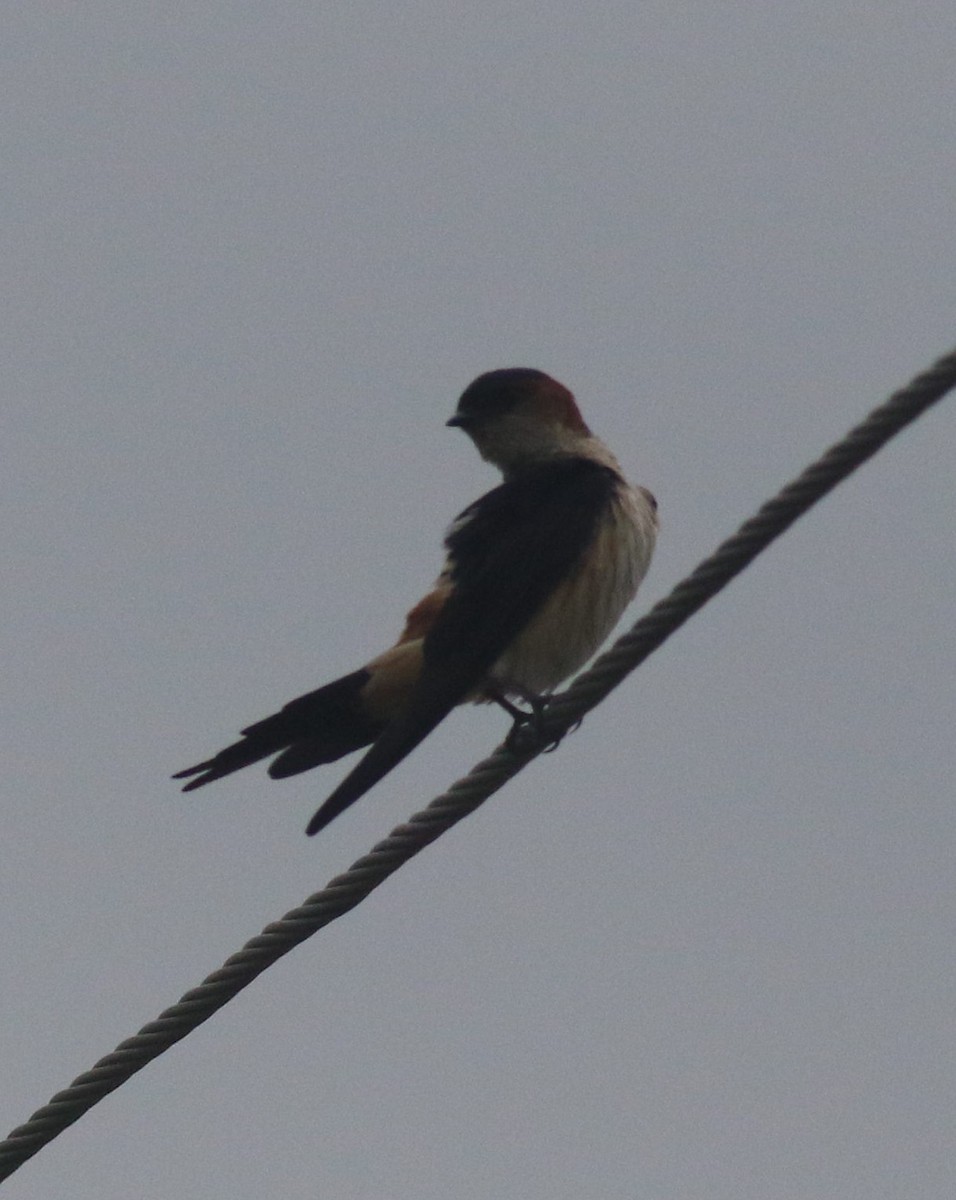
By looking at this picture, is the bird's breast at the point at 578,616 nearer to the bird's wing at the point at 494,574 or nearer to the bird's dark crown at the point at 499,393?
the bird's wing at the point at 494,574

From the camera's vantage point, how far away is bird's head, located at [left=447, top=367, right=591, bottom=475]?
7.66m

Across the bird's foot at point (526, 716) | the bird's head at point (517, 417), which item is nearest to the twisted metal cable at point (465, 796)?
the bird's foot at point (526, 716)

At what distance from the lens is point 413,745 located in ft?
20.2

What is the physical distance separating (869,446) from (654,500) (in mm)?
3299

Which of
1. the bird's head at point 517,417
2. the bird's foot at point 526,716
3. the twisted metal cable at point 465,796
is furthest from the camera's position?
the bird's head at point 517,417

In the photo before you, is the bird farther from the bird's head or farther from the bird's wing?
the bird's head

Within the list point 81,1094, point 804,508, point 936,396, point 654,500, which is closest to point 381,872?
point 81,1094

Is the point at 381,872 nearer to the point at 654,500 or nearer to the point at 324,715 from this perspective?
the point at 324,715

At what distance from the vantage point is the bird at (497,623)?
252 inches

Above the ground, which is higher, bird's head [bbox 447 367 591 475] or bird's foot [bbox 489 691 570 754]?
bird's head [bbox 447 367 591 475]

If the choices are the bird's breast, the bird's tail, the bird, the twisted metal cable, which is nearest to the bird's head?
the bird

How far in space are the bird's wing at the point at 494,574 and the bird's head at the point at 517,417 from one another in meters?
0.42

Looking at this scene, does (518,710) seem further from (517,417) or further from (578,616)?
(517,417)

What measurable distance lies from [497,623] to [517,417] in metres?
1.30
